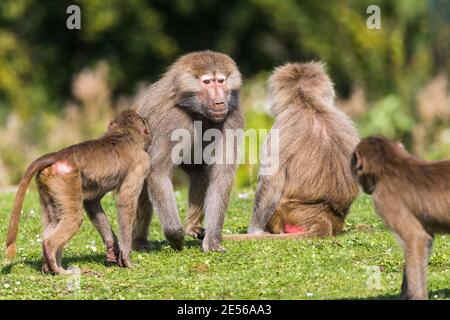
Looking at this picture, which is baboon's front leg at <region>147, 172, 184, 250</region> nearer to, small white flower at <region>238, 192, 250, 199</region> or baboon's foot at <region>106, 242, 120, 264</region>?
baboon's foot at <region>106, 242, 120, 264</region>

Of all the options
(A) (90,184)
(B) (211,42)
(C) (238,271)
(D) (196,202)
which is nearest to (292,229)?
(D) (196,202)

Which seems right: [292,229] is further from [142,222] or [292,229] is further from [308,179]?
[142,222]

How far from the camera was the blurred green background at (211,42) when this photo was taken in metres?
22.4

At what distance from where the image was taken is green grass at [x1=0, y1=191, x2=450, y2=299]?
7.46m

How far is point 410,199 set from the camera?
6.79m

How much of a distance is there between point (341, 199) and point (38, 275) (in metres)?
3.26

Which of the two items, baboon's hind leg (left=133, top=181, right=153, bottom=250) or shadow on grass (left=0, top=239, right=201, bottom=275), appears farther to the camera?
baboon's hind leg (left=133, top=181, right=153, bottom=250)

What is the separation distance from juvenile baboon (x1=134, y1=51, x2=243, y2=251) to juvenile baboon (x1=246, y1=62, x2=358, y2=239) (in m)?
0.75

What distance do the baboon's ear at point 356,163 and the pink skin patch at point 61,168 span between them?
7.43 ft

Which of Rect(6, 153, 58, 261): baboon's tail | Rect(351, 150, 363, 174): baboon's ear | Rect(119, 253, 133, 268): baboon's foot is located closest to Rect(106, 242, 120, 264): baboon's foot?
Rect(119, 253, 133, 268): baboon's foot

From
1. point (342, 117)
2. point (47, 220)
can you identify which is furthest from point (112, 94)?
point (47, 220)

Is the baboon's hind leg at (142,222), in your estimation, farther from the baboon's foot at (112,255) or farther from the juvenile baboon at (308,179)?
the juvenile baboon at (308,179)
